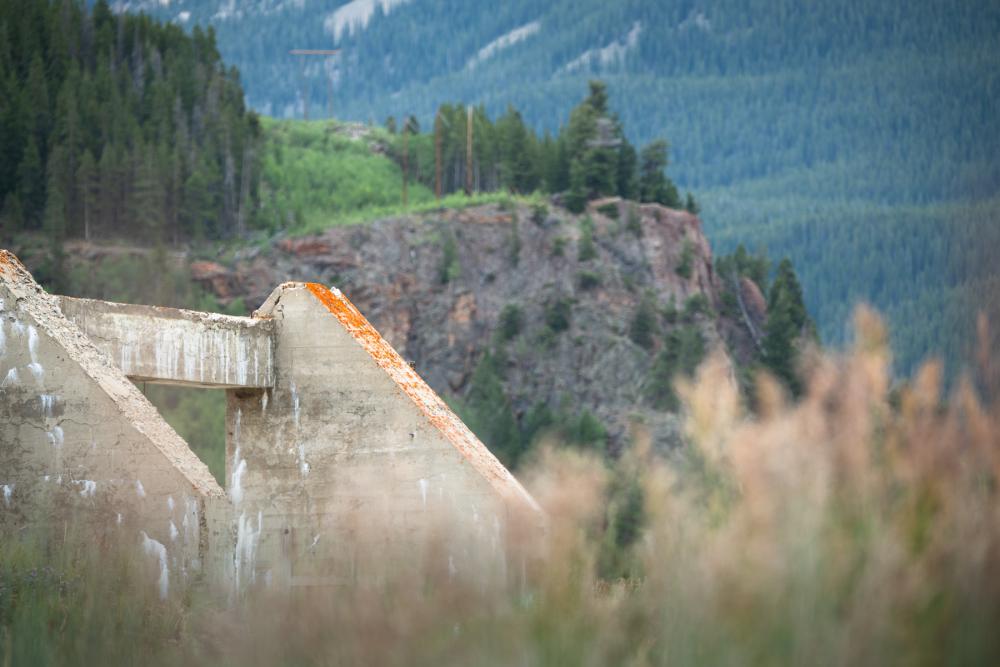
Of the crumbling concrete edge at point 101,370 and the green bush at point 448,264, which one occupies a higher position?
the crumbling concrete edge at point 101,370

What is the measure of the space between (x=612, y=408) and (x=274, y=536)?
6337 centimetres

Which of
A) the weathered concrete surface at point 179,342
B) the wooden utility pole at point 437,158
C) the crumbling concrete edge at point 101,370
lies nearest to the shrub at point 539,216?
the wooden utility pole at point 437,158

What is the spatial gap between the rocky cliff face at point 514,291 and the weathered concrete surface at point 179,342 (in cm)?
6346

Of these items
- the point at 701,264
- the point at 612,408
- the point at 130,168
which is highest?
the point at 130,168

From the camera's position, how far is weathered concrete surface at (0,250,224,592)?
46.6 feet

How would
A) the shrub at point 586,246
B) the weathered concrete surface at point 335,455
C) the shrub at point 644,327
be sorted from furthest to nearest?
the shrub at point 586,246, the shrub at point 644,327, the weathered concrete surface at point 335,455

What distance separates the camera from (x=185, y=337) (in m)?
15.7

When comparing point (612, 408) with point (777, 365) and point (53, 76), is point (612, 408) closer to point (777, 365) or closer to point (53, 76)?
point (777, 365)

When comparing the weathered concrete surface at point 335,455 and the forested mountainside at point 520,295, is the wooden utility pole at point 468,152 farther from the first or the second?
the weathered concrete surface at point 335,455

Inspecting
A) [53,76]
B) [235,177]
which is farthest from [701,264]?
[53,76]

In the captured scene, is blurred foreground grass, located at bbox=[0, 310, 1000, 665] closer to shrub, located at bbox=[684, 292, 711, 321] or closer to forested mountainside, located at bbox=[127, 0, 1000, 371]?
shrub, located at bbox=[684, 292, 711, 321]

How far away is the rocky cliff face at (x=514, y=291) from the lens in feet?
267

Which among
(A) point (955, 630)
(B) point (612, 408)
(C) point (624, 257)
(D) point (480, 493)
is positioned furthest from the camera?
(C) point (624, 257)

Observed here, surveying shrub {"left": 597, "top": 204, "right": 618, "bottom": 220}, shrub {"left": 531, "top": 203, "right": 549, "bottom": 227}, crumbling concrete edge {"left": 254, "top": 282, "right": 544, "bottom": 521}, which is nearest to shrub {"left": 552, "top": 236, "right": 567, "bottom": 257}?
shrub {"left": 531, "top": 203, "right": 549, "bottom": 227}
